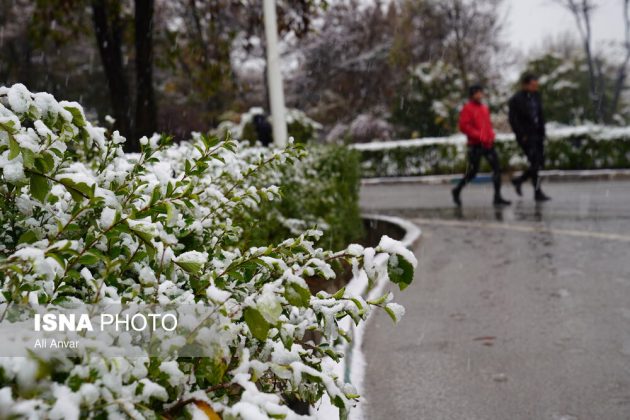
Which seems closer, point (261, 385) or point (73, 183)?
point (73, 183)

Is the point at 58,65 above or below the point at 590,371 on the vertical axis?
above

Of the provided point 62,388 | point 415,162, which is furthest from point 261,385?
point 415,162

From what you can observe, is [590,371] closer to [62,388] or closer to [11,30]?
[62,388]

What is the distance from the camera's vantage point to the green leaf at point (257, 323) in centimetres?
132

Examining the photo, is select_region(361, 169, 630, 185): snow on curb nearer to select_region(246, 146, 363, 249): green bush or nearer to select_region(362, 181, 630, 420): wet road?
select_region(362, 181, 630, 420): wet road

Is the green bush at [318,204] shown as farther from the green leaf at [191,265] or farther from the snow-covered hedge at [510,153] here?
the snow-covered hedge at [510,153]

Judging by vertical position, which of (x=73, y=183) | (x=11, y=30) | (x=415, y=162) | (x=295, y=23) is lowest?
(x=415, y=162)

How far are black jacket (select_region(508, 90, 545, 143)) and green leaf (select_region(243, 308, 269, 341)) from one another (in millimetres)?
9636

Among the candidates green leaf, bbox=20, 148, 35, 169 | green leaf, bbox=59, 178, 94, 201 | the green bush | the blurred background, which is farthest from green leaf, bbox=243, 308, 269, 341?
the blurred background

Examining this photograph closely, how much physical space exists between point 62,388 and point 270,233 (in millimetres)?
4088

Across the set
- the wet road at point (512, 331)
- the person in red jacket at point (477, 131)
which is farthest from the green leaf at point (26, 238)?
the person in red jacket at point (477, 131)

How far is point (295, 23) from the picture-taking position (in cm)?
1161

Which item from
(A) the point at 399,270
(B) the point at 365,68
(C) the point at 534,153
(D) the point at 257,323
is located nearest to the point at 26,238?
(D) the point at 257,323

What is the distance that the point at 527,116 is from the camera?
10.1 metres
